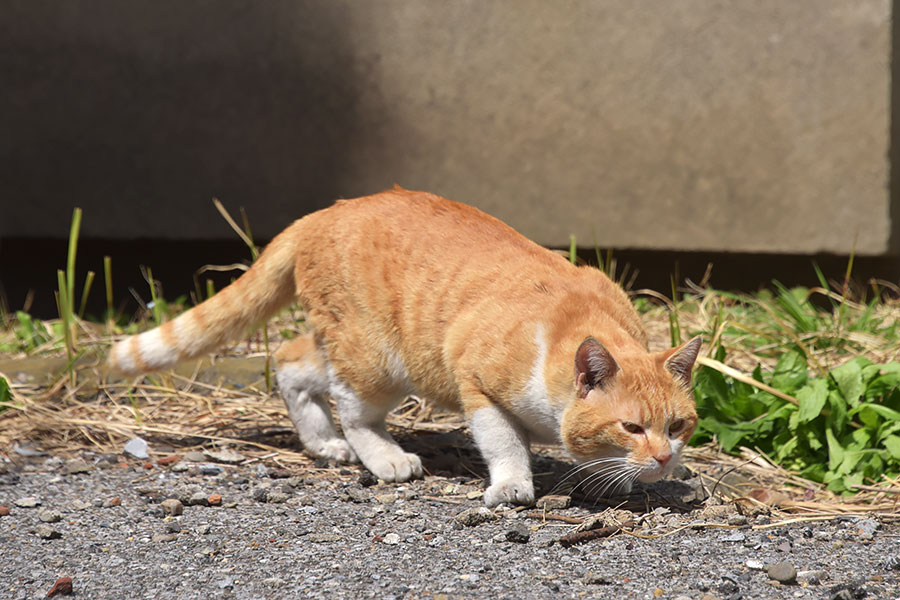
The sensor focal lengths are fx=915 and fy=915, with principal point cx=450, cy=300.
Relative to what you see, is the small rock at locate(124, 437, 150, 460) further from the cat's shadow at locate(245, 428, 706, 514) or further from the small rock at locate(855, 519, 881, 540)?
the small rock at locate(855, 519, 881, 540)

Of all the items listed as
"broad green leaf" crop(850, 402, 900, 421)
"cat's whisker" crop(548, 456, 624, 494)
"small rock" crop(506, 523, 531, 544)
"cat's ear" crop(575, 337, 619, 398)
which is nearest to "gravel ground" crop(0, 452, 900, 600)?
"small rock" crop(506, 523, 531, 544)

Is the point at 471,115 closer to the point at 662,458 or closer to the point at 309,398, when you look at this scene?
the point at 309,398

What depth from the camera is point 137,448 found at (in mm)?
3170

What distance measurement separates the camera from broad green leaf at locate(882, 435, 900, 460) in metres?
2.75

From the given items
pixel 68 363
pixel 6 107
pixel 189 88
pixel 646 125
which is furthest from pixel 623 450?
pixel 6 107

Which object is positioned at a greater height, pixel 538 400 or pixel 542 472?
pixel 538 400

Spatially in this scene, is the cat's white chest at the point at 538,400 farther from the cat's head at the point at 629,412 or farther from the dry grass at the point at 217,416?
the dry grass at the point at 217,416

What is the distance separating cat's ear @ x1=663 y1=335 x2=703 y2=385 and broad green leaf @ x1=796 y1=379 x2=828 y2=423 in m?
0.56

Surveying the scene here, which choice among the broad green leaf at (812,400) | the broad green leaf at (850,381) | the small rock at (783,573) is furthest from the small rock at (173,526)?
the broad green leaf at (850,381)

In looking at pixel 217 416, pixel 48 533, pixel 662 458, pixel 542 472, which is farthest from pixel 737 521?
pixel 217 416

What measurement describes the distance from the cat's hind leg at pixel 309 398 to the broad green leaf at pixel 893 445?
5.56 ft

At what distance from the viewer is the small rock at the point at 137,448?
10.3 ft

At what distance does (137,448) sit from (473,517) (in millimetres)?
1342

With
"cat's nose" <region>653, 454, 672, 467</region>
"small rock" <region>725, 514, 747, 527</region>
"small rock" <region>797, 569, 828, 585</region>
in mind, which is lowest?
"small rock" <region>797, 569, 828, 585</region>
